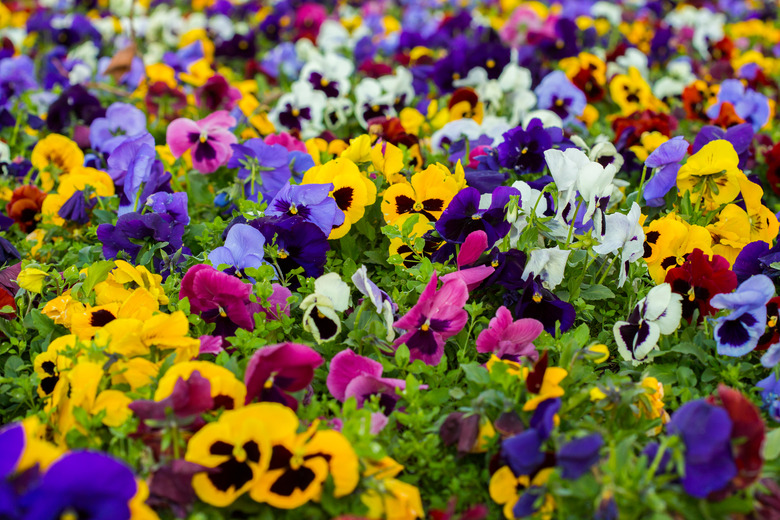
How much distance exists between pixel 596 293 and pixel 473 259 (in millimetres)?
325

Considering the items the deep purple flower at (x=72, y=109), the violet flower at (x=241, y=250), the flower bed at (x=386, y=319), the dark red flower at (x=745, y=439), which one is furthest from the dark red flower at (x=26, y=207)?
the dark red flower at (x=745, y=439)

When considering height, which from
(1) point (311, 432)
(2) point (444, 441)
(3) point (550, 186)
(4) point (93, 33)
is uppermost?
(3) point (550, 186)

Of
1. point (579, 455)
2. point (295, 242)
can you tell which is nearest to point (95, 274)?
point (295, 242)

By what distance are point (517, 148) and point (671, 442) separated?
1144 millimetres

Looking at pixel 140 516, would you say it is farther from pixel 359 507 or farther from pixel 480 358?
pixel 480 358

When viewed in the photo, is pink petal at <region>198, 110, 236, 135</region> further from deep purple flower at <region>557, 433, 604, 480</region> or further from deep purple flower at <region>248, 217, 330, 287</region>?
deep purple flower at <region>557, 433, 604, 480</region>

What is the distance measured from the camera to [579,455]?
1.17m

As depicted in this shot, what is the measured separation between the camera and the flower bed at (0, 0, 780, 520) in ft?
3.93

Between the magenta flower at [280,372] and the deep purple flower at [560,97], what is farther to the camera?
the deep purple flower at [560,97]

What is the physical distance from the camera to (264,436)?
1.21 meters

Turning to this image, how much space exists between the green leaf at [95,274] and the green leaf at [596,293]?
113 centimetres

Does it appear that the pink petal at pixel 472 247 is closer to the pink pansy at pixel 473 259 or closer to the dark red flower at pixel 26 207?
the pink pansy at pixel 473 259

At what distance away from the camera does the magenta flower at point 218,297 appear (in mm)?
1577

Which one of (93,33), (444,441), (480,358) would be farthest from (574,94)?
(93,33)
